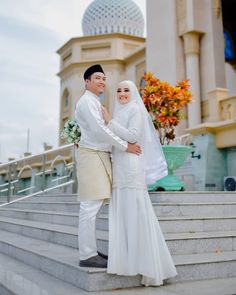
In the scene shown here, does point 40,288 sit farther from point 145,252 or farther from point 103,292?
point 145,252

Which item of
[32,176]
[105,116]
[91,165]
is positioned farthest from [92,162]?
[32,176]

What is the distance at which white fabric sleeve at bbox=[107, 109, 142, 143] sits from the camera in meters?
2.72

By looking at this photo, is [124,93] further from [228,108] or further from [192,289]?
[228,108]

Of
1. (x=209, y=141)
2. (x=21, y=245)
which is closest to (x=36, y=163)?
(x=209, y=141)

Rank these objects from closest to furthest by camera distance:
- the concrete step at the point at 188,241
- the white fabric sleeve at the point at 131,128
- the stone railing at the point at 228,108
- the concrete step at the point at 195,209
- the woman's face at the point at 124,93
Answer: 1. the white fabric sleeve at the point at 131,128
2. the woman's face at the point at 124,93
3. the concrete step at the point at 188,241
4. the concrete step at the point at 195,209
5. the stone railing at the point at 228,108

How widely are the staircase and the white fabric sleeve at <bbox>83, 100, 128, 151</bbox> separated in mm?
891

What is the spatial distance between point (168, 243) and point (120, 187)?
83cm

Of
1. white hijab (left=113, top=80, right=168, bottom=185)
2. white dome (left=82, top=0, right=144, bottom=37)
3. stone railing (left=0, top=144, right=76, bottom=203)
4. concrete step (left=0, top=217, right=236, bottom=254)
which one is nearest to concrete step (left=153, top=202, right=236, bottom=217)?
concrete step (left=0, top=217, right=236, bottom=254)

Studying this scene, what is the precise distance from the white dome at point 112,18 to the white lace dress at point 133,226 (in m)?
21.5

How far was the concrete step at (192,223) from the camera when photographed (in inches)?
140

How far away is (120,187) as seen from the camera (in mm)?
2682

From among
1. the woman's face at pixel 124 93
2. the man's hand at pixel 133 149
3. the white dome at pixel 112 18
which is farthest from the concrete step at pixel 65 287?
the white dome at pixel 112 18

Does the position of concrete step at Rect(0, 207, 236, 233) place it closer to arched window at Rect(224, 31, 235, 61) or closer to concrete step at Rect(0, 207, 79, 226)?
concrete step at Rect(0, 207, 79, 226)

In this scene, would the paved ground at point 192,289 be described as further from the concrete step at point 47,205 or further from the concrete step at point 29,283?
the concrete step at point 47,205
